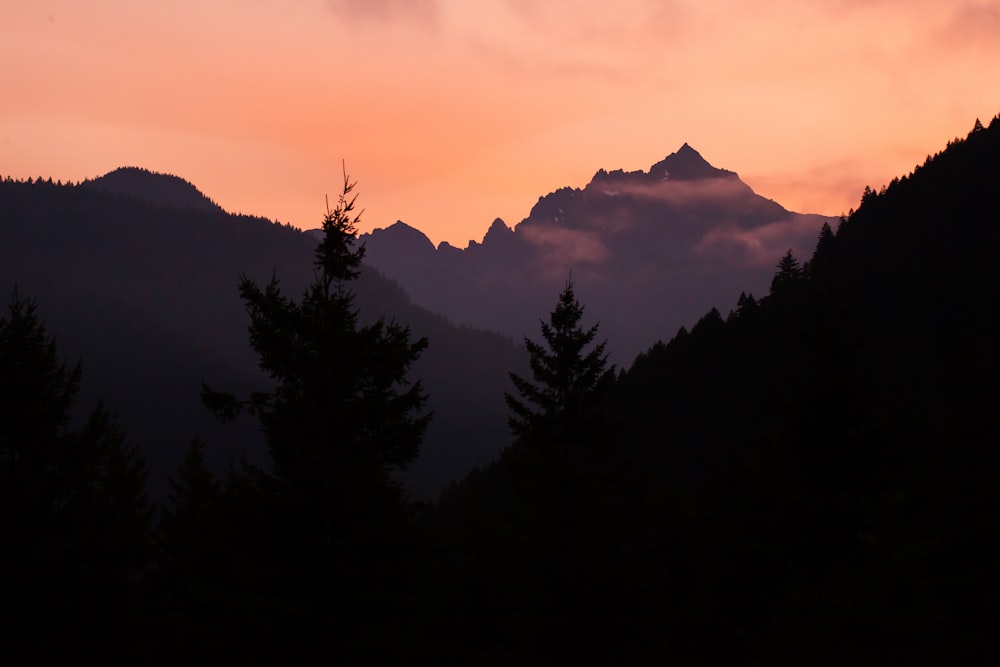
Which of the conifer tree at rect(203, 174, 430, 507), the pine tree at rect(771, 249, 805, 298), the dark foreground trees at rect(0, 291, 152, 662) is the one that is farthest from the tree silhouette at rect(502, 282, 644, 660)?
the pine tree at rect(771, 249, 805, 298)

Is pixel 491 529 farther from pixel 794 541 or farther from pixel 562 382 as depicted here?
pixel 794 541

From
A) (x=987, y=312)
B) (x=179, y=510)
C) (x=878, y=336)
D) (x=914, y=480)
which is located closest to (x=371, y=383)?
(x=914, y=480)

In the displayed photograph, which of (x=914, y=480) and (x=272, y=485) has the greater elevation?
(x=914, y=480)

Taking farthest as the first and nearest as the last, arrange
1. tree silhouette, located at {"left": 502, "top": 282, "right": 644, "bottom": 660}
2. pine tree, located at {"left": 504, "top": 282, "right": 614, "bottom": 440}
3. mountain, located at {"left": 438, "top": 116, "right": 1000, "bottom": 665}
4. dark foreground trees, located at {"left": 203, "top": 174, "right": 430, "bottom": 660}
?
pine tree, located at {"left": 504, "top": 282, "right": 614, "bottom": 440}
tree silhouette, located at {"left": 502, "top": 282, "right": 644, "bottom": 660}
mountain, located at {"left": 438, "top": 116, "right": 1000, "bottom": 665}
dark foreground trees, located at {"left": 203, "top": 174, "right": 430, "bottom": 660}

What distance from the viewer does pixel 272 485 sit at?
1716 cm

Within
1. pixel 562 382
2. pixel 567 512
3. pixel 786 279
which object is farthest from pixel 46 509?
pixel 786 279

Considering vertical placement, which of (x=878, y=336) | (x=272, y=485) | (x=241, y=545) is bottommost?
(x=241, y=545)

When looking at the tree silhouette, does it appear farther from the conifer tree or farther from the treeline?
the conifer tree

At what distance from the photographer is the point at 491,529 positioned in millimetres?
39719

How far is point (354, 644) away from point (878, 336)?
97.1m

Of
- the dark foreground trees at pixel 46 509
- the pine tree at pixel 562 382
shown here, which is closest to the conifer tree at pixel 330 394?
the dark foreground trees at pixel 46 509

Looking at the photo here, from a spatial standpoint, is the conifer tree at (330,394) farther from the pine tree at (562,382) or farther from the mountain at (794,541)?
the pine tree at (562,382)

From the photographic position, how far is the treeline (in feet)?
54.9

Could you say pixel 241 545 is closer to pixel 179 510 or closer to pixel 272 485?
pixel 272 485
